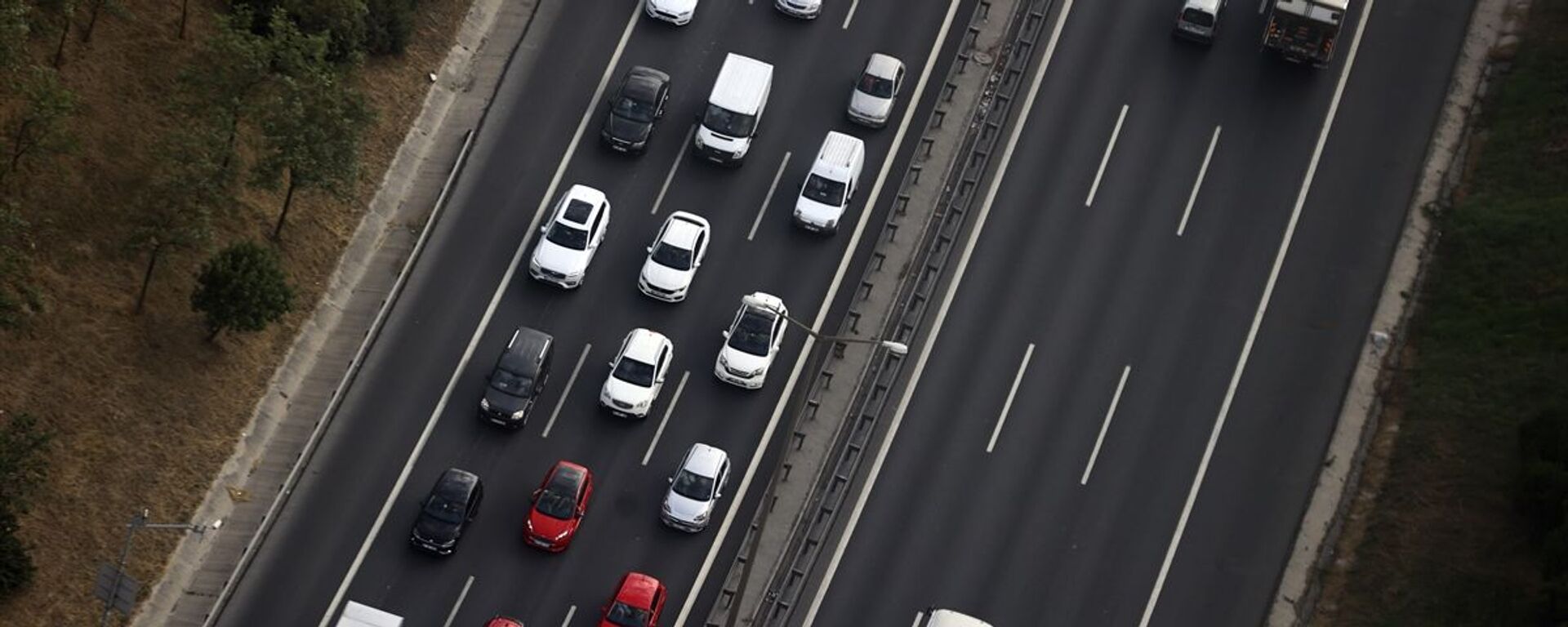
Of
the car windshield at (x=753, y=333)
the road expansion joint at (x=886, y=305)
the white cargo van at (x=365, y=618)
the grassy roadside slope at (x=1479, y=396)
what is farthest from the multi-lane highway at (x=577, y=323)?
the grassy roadside slope at (x=1479, y=396)

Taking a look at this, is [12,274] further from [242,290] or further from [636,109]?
[636,109]

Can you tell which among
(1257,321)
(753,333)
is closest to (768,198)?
(753,333)

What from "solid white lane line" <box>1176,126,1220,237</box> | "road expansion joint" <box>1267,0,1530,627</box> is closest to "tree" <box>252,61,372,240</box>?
"solid white lane line" <box>1176,126,1220,237</box>

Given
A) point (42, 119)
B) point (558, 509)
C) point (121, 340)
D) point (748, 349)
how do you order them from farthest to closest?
point (748, 349) < point (121, 340) < point (558, 509) < point (42, 119)

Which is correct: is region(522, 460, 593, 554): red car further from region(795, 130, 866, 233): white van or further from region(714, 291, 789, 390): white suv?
region(795, 130, 866, 233): white van

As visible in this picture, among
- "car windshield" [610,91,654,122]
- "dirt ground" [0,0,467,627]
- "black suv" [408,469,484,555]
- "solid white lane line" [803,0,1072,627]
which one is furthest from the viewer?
"car windshield" [610,91,654,122]

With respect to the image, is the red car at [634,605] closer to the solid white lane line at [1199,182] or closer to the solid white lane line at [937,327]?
the solid white lane line at [937,327]

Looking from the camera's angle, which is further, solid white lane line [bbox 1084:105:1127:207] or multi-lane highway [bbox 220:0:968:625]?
solid white lane line [bbox 1084:105:1127:207]
